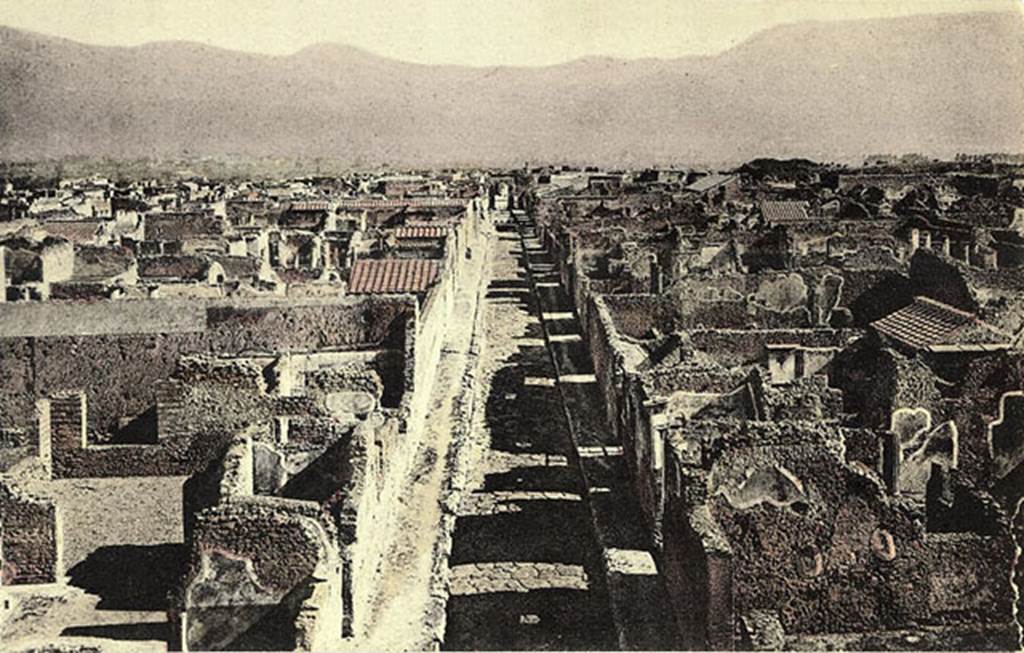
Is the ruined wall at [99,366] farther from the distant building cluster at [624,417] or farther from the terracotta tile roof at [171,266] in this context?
the terracotta tile roof at [171,266]

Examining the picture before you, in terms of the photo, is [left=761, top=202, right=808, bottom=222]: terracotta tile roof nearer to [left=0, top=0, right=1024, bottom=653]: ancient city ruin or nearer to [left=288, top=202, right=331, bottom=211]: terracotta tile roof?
[left=0, top=0, right=1024, bottom=653]: ancient city ruin

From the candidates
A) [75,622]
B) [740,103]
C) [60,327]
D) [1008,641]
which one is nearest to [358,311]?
[60,327]

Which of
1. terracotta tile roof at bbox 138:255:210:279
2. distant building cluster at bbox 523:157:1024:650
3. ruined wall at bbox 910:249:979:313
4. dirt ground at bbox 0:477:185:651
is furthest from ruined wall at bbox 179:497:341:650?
terracotta tile roof at bbox 138:255:210:279

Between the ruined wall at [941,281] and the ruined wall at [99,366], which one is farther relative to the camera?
the ruined wall at [941,281]

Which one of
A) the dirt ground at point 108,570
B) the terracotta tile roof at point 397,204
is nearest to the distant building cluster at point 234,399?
the dirt ground at point 108,570

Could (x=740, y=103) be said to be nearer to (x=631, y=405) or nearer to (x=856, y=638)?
(x=631, y=405)

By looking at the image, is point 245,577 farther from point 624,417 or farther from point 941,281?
point 941,281

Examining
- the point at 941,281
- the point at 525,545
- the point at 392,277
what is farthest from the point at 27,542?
the point at 941,281
